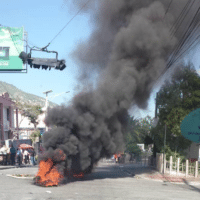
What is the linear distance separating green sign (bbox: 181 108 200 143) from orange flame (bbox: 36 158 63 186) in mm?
6676

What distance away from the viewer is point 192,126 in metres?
6.70

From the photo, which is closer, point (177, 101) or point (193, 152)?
point (177, 101)

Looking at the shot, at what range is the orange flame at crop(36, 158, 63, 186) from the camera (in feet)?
39.1

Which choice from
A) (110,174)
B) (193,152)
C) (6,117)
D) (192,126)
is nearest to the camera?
(192,126)

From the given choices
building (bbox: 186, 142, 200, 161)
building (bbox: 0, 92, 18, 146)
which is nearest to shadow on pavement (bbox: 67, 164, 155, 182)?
building (bbox: 186, 142, 200, 161)

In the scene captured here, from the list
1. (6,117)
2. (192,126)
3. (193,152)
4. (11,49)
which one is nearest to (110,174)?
(193,152)

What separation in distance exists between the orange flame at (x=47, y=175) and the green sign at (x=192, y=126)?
6.68m

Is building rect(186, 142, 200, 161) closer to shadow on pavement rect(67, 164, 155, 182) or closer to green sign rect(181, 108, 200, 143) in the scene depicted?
shadow on pavement rect(67, 164, 155, 182)

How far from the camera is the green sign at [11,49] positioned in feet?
80.0

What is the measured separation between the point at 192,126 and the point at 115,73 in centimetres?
1043

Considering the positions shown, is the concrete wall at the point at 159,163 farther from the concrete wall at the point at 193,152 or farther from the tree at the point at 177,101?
the concrete wall at the point at 193,152

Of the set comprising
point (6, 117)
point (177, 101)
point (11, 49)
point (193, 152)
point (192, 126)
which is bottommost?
point (193, 152)

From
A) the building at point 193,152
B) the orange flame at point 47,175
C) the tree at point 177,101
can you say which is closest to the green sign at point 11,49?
the tree at point 177,101

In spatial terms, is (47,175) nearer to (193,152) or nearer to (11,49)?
(193,152)
